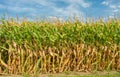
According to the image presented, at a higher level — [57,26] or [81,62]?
[57,26]

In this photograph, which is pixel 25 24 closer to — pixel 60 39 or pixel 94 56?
pixel 60 39

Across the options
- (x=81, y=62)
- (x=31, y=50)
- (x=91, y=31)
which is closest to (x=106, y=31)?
(x=91, y=31)

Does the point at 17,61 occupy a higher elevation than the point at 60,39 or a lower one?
lower

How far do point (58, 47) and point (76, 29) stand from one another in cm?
102

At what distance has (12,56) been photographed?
11.3m

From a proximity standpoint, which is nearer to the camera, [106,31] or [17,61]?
[17,61]

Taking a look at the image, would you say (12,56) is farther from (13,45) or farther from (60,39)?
(60,39)

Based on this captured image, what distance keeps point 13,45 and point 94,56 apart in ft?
10.5

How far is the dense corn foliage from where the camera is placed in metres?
11.3

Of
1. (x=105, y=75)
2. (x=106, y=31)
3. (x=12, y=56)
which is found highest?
(x=106, y=31)

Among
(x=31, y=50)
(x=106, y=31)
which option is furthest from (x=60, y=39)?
(x=106, y=31)

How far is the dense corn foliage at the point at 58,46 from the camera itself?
11342mm

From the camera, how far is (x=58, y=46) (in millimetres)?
11828

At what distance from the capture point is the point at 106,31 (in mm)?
12617
